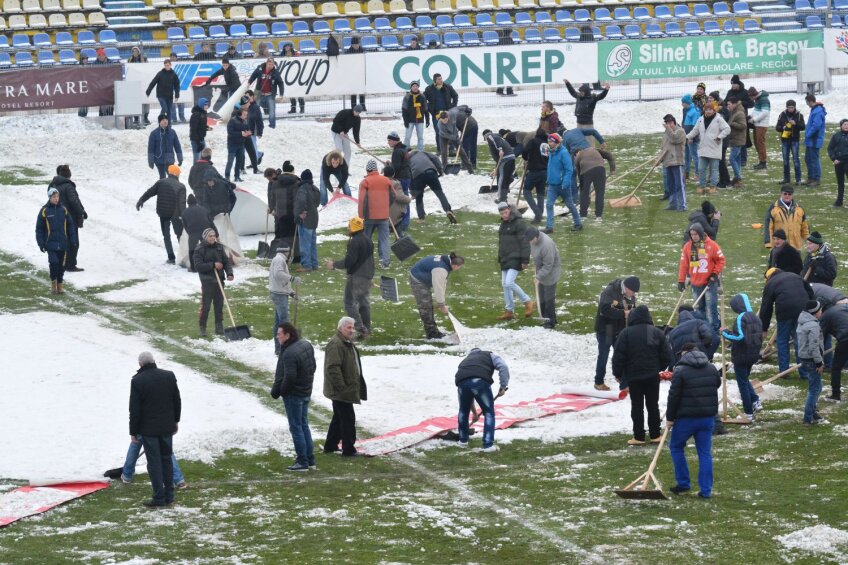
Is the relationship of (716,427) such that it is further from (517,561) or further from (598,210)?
(598,210)

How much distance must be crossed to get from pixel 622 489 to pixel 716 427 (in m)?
2.60

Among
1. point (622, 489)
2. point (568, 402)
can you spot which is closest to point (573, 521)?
point (622, 489)

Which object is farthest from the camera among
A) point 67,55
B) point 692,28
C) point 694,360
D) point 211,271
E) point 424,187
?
point 692,28

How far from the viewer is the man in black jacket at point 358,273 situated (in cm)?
2016

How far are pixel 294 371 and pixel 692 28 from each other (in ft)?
104

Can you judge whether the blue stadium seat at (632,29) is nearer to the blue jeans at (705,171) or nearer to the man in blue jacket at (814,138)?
the man in blue jacket at (814,138)

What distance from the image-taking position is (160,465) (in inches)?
546

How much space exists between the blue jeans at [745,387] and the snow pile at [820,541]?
3859 mm

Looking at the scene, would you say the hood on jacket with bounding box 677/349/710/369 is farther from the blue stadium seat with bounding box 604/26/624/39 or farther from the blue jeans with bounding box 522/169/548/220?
the blue stadium seat with bounding box 604/26/624/39

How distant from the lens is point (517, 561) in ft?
39.9

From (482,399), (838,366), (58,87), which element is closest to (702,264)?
(838,366)

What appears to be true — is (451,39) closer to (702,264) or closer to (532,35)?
(532,35)

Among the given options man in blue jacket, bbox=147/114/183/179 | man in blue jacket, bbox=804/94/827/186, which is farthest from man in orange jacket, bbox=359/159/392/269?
man in blue jacket, bbox=804/94/827/186

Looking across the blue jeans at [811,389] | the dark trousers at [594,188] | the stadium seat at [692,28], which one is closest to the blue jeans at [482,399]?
the blue jeans at [811,389]
